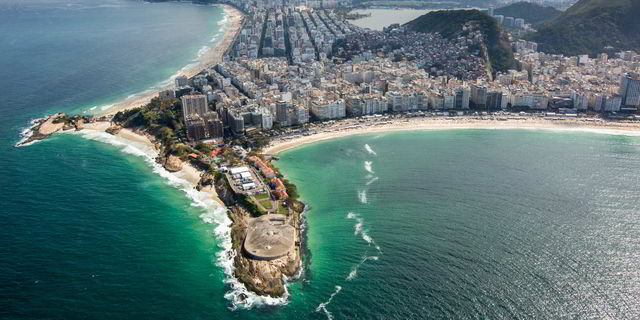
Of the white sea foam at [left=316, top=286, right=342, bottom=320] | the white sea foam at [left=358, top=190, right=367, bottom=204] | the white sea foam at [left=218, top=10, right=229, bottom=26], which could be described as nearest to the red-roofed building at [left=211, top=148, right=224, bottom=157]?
the white sea foam at [left=358, top=190, right=367, bottom=204]

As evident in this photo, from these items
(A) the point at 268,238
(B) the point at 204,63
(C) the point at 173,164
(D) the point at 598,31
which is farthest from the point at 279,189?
(D) the point at 598,31

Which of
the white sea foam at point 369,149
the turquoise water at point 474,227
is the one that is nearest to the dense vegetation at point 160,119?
the turquoise water at point 474,227

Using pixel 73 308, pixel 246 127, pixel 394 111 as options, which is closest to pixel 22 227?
pixel 73 308

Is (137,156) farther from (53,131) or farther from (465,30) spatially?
(465,30)

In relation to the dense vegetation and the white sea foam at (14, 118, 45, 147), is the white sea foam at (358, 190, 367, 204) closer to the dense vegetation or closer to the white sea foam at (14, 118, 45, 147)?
the dense vegetation

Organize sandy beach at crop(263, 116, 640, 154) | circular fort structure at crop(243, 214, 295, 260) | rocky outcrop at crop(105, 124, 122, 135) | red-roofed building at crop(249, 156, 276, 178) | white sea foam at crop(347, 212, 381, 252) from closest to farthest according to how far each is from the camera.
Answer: circular fort structure at crop(243, 214, 295, 260), white sea foam at crop(347, 212, 381, 252), red-roofed building at crop(249, 156, 276, 178), rocky outcrop at crop(105, 124, 122, 135), sandy beach at crop(263, 116, 640, 154)
